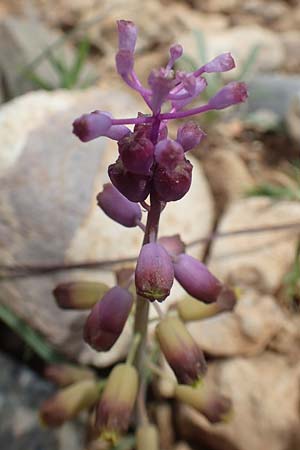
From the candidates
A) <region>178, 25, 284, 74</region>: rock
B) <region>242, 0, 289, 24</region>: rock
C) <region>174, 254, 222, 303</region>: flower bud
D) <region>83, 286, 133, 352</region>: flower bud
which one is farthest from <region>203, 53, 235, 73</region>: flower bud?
<region>242, 0, 289, 24</region>: rock

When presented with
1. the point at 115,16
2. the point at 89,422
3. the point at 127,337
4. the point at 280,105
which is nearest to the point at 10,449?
the point at 89,422

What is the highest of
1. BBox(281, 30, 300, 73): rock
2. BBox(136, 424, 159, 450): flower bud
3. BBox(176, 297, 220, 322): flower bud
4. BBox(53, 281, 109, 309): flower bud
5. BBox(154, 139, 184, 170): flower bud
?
BBox(154, 139, 184, 170): flower bud

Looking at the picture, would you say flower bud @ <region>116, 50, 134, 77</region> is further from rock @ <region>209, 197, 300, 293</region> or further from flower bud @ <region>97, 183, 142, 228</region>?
rock @ <region>209, 197, 300, 293</region>

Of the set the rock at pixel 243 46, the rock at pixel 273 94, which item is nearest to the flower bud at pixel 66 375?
the rock at pixel 273 94

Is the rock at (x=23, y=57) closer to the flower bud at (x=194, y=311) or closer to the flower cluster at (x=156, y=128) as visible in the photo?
the flower bud at (x=194, y=311)

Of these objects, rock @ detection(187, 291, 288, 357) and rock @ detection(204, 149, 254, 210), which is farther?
rock @ detection(204, 149, 254, 210)

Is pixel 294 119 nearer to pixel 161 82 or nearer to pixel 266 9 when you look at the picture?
pixel 266 9

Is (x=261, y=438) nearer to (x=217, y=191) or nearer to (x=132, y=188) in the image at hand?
(x=217, y=191)

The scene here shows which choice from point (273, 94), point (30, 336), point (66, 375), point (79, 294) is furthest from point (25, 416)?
point (273, 94)
